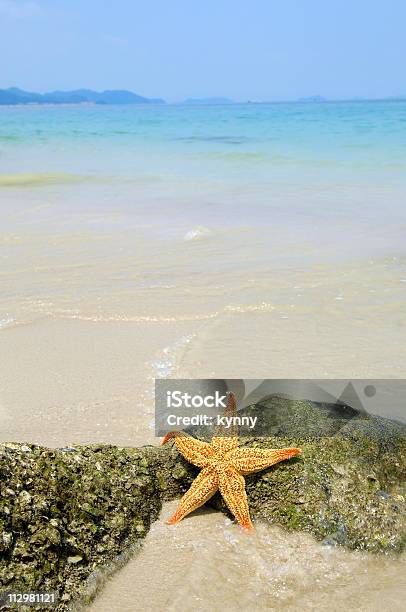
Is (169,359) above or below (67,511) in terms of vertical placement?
below

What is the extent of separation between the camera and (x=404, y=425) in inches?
164

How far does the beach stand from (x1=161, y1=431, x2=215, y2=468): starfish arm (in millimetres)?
345

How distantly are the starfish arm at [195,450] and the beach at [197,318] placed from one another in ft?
1.13

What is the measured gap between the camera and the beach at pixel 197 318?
3.42 meters

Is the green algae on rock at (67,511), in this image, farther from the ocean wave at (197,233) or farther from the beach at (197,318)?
the ocean wave at (197,233)

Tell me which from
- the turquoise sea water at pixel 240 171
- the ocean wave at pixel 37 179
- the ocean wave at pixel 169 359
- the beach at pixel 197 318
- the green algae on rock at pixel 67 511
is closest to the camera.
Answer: the green algae on rock at pixel 67 511

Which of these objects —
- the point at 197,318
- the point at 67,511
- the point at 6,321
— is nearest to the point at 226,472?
the point at 67,511

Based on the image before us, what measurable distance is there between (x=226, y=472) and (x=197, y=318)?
407cm

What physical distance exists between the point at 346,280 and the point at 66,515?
21.9 feet

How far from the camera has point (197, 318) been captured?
7.64m

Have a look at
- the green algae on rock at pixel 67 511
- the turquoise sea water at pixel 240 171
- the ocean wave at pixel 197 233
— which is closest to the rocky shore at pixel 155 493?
the green algae on rock at pixel 67 511

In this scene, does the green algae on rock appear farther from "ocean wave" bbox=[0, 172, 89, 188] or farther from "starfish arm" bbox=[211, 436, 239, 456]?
"ocean wave" bbox=[0, 172, 89, 188]

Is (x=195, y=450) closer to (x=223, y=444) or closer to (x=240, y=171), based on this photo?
(x=223, y=444)

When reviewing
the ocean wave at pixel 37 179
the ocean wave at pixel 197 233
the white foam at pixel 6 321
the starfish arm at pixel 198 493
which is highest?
the ocean wave at pixel 37 179
